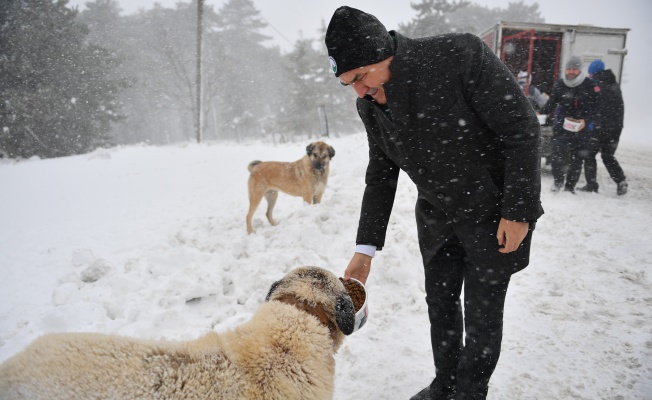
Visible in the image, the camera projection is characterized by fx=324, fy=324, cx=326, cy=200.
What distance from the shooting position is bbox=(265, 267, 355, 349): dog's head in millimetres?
1582

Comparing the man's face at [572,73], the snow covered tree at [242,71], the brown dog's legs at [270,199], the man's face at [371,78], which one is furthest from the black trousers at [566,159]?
the snow covered tree at [242,71]

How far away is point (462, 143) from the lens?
169 cm

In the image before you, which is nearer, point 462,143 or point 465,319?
point 462,143

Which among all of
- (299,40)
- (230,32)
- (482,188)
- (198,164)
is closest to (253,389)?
(482,188)

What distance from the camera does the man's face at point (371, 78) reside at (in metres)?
1.63

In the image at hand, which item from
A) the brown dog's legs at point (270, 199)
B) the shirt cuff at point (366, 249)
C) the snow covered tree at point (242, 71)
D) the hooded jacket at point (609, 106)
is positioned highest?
the snow covered tree at point (242, 71)

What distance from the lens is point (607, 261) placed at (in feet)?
13.8

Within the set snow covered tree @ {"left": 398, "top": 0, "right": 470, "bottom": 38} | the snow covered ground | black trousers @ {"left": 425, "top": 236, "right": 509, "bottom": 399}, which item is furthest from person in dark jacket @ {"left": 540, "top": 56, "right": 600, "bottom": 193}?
snow covered tree @ {"left": 398, "top": 0, "right": 470, "bottom": 38}

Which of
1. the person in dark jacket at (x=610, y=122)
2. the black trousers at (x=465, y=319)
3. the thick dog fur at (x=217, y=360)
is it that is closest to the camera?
the thick dog fur at (x=217, y=360)

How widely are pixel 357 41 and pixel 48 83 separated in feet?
93.6

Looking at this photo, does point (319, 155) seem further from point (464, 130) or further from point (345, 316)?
point (345, 316)

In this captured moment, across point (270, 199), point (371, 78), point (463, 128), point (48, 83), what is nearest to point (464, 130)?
point (463, 128)

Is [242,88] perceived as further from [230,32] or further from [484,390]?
[484,390]

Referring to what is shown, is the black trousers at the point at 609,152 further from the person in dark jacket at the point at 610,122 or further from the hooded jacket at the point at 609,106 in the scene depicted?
the hooded jacket at the point at 609,106
